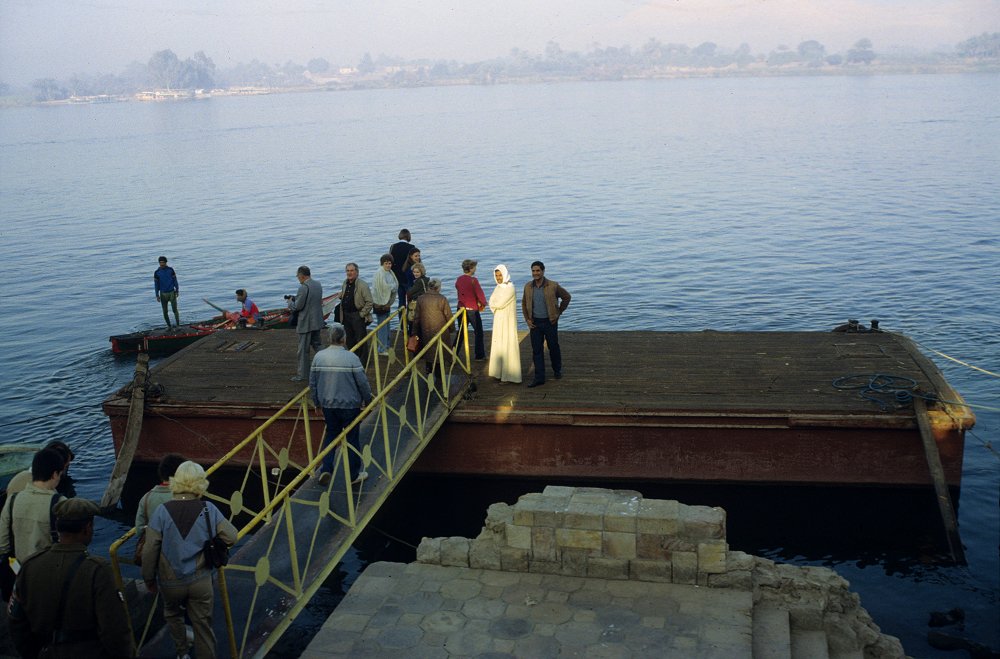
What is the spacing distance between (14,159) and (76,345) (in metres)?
84.4

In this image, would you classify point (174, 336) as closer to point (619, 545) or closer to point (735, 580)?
point (619, 545)

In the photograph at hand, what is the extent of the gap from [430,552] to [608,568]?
1.94 metres

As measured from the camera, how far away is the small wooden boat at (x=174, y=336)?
24359 millimetres

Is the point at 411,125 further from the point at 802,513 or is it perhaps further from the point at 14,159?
the point at 802,513

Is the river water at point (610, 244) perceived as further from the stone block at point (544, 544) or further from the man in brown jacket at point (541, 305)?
the stone block at point (544, 544)

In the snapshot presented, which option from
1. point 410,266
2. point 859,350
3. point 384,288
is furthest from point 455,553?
point 859,350

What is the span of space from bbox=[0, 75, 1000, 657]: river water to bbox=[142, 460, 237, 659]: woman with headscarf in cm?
604

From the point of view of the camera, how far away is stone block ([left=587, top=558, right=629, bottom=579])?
9422 mm

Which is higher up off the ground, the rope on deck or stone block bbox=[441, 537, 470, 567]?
the rope on deck

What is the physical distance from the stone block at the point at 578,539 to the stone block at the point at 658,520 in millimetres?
435

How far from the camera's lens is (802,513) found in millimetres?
14070

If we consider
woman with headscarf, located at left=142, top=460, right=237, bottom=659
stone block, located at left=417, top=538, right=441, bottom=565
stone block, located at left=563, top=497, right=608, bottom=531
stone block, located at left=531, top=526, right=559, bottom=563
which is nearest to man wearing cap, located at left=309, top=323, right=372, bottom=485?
stone block, located at left=417, top=538, right=441, bottom=565

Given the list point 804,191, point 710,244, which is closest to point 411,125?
point 804,191

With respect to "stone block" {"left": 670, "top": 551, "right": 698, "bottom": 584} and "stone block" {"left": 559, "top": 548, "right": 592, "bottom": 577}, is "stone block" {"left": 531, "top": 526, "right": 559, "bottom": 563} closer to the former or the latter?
"stone block" {"left": 559, "top": 548, "right": 592, "bottom": 577}
